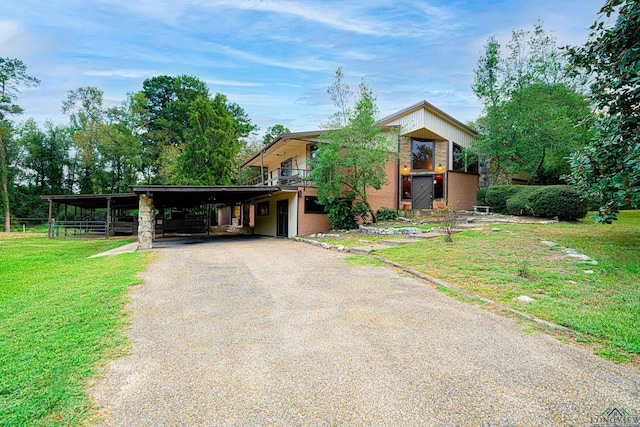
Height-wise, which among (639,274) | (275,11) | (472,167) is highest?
(275,11)

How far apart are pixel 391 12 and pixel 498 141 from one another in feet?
29.4

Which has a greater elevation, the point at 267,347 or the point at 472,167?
the point at 472,167

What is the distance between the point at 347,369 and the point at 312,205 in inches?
503

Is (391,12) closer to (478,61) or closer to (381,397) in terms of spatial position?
(478,61)

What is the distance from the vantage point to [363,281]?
20.0 feet

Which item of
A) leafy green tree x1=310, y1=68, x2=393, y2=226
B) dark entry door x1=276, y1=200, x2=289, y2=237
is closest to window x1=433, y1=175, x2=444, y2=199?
leafy green tree x1=310, y1=68, x2=393, y2=226

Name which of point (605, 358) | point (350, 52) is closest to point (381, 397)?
point (605, 358)

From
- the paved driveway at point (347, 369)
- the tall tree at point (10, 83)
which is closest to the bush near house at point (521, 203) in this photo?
the paved driveway at point (347, 369)

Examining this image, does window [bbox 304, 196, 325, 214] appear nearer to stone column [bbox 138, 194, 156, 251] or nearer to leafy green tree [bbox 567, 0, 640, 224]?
stone column [bbox 138, 194, 156, 251]

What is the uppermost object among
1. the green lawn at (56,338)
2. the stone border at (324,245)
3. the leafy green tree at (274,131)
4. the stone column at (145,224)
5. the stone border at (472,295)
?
the leafy green tree at (274,131)

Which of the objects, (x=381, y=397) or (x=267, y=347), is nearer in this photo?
(x=381, y=397)

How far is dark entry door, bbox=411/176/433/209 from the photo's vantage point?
1725 centimetres

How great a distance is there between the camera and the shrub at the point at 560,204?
39.4 feet

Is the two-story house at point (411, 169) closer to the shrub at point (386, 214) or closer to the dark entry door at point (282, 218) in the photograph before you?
the dark entry door at point (282, 218)
